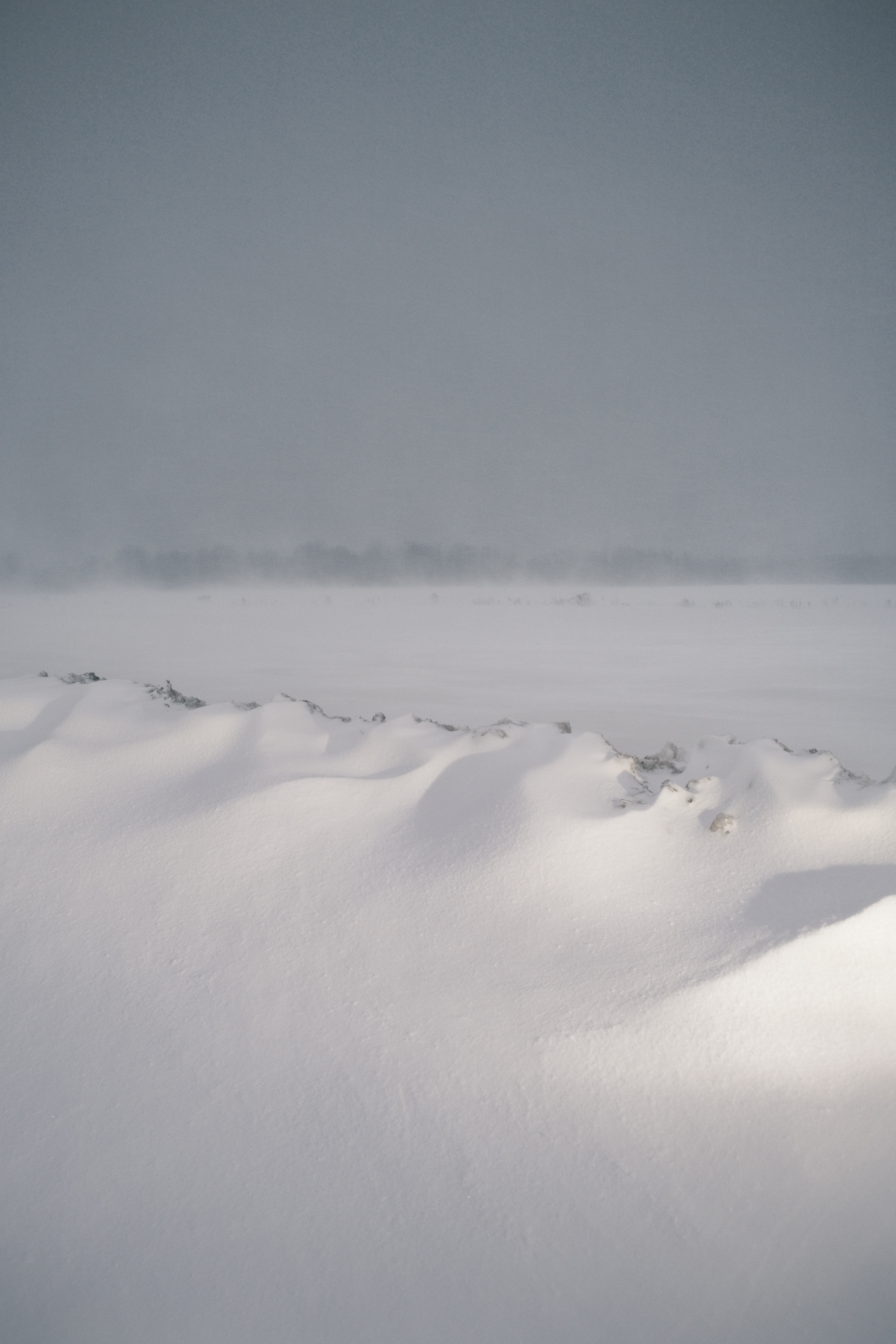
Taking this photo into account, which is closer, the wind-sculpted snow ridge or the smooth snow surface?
the wind-sculpted snow ridge

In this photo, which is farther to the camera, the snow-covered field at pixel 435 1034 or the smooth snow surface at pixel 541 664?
the smooth snow surface at pixel 541 664

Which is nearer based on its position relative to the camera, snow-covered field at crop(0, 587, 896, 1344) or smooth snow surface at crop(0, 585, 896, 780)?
snow-covered field at crop(0, 587, 896, 1344)

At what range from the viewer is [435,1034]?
3.10 feet

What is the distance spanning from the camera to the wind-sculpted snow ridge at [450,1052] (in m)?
0.70

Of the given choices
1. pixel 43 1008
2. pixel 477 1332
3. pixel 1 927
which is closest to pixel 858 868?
pixel 477 1332

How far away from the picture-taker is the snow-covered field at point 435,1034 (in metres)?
0.70

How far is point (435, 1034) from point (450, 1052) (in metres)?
0.03

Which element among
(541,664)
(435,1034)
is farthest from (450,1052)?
(541,664)

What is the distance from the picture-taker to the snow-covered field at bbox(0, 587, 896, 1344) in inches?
27.6

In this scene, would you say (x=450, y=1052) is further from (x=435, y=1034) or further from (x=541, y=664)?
(x=541, y=664)

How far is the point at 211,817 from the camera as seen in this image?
135 centimetres

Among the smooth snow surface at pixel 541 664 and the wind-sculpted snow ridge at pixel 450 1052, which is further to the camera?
the smooth snow surface at pixel 541 664

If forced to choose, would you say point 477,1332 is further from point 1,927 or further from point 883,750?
point 883,750

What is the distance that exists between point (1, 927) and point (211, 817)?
13.5 inches
